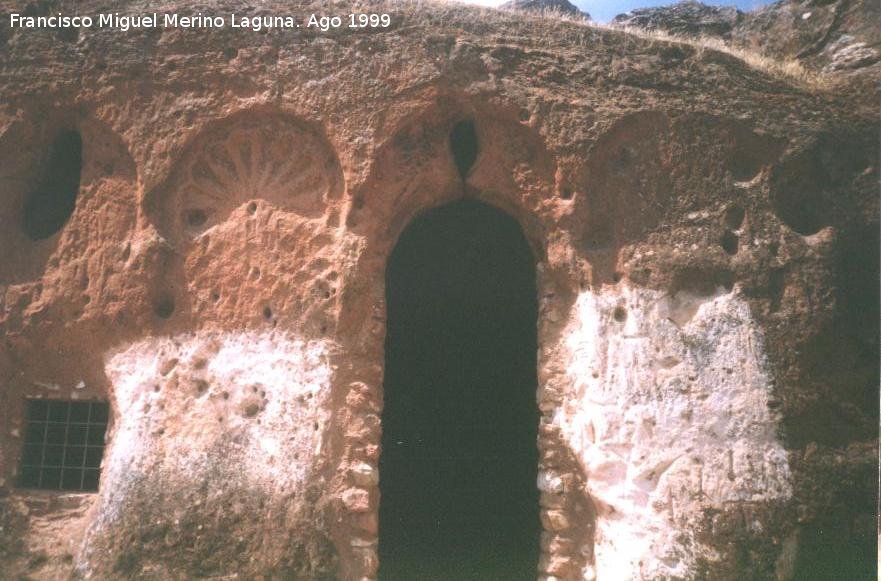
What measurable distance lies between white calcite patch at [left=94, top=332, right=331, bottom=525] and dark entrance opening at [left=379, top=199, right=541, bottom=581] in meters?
2.87

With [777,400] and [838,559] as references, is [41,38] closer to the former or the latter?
[777,400]

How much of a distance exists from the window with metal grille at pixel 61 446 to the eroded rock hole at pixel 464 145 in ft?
12.2

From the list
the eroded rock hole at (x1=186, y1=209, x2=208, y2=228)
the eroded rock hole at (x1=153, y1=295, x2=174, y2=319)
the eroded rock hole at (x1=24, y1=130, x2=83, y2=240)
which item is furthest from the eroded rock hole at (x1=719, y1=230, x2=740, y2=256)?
the eroded rock hole at (x1=24, y1=130, x2=83, y2=240)

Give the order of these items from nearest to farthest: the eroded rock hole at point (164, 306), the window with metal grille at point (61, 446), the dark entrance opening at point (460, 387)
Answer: the eroded rock hole at point (164, 306) < the window with metal grille at point (61, 446) < the dark entrance opening at point (460, 387)

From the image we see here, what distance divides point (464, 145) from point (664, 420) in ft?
9.37

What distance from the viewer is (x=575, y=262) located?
5.74m

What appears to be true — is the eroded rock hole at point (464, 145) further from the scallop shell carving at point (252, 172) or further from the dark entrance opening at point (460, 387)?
the dark entrance opening at point (460, 387)

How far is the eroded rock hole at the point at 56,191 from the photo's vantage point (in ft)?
21.0

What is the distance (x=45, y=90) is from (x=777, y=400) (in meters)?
6.60

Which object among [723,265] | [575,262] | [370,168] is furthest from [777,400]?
[370,168]

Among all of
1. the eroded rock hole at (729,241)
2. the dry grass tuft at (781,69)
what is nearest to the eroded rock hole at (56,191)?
the dry grass tuft at (781,69)

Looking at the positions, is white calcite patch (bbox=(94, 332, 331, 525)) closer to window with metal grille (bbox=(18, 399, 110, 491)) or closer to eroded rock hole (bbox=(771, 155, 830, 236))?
window with metal grille (bbox=(18, 399, 110, 491))

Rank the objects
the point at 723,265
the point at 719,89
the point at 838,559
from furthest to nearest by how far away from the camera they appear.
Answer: the point at 719,89 → the point at 723,265 → the point at 838,559

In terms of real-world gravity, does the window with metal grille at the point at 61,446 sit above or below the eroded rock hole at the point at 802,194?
below
